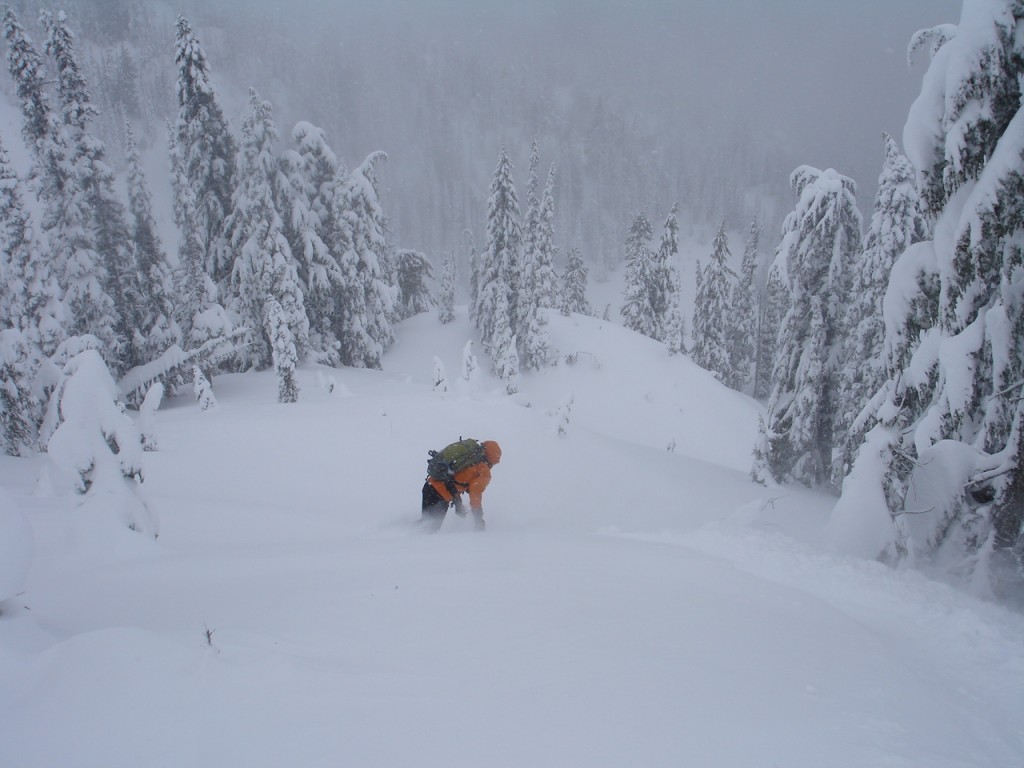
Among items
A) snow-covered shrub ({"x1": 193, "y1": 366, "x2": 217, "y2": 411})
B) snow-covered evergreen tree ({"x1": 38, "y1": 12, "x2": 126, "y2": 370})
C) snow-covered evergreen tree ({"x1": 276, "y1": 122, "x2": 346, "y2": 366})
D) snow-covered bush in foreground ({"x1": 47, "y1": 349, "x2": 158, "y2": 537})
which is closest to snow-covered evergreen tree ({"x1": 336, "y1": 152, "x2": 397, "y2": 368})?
snow-covered evergreen tree ({"x1": 276, "y1": 122, "x2": 346, "y2": 366})

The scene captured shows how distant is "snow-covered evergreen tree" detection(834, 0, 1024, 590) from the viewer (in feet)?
17.6

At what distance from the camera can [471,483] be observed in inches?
305

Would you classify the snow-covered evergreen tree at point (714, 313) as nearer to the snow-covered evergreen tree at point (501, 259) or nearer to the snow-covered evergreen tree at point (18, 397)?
the snow-covered evergreen tree at point (501, 259)

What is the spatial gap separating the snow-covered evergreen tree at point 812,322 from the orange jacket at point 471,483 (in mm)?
12513

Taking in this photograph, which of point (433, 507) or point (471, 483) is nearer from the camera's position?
point (471, 483)

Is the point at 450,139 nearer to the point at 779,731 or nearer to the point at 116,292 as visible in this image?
the point at 116,292

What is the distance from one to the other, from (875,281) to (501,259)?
69.8 feet

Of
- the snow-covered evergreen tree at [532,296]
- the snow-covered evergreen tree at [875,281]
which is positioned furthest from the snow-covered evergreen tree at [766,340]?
the snow-covered evergreen tree at [875,281]

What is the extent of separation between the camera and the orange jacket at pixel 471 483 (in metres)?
7.71

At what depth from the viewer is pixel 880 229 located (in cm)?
1745

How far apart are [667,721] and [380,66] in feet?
597

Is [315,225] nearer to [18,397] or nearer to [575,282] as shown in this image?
[18,397]

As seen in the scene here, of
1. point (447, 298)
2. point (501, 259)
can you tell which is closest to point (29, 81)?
point (501, 259)

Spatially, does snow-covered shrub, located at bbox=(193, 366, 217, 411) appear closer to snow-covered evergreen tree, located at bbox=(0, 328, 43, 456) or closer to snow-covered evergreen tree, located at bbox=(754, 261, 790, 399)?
snow-covered evergreen tree, located at bbox=(0, 328, 43, 456)
